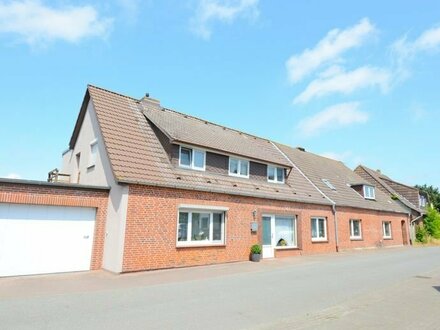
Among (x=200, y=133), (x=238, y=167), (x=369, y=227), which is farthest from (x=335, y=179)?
(x=200, y=133)

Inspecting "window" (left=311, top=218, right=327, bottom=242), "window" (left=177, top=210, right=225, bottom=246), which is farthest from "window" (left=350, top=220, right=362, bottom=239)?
"window" (left=177, top=210, right=225, bottom=246)

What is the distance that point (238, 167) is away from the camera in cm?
1786

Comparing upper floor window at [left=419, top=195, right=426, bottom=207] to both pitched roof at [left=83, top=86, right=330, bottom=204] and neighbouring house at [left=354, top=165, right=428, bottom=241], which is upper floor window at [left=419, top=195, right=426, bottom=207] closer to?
neighbouring house at [left=354, top=165, right=428, bottom=241]

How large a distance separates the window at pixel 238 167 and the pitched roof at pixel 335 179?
7230 millimetres

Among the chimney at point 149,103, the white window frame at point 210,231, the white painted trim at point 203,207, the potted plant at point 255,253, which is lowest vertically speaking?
the potted plant at point 255,253

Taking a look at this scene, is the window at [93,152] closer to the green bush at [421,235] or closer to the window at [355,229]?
the window at [355,229]

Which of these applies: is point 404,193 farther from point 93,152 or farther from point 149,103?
point 93,152

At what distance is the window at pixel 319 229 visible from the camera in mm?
20422

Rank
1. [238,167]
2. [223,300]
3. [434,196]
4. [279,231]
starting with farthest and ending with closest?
[434,196], [279,231], [238,167], [223,300]

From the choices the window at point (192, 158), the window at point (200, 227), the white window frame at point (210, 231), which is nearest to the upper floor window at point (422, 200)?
the white window frame at point (210, 231)

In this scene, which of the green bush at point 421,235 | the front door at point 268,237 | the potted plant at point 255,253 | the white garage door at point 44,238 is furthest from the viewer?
the green bush at point 421,235

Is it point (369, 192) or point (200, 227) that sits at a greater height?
point (369, 192)

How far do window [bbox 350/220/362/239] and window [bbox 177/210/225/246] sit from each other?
12.7 metres

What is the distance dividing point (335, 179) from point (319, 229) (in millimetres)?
7619
